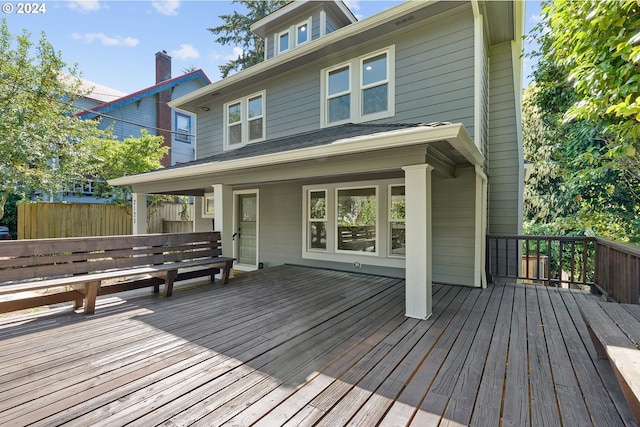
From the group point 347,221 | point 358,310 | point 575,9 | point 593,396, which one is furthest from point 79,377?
point 575,9

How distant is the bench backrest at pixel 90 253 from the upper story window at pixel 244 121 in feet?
11.2

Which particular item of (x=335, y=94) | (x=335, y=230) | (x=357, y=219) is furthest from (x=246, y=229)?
(x=335, y=94)

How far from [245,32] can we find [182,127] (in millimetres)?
6141

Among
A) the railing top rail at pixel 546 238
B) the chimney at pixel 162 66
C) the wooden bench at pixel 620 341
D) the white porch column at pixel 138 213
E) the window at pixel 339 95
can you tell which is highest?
the chimney at pixel 162 66

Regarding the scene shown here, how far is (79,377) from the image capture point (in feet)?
7.07

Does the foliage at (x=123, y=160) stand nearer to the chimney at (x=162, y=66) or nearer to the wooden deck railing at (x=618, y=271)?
the chimney at (x=162, y=66)

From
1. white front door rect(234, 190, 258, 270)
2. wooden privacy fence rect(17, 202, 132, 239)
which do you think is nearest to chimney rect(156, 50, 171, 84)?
wooden privacy fence rect(17, 202, 132, 239)

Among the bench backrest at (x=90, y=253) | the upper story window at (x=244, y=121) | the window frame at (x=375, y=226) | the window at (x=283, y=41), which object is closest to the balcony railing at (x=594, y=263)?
the window frame at (x=375, y=226)

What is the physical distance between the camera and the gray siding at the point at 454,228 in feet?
16.0

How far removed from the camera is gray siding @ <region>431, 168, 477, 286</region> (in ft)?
16.0

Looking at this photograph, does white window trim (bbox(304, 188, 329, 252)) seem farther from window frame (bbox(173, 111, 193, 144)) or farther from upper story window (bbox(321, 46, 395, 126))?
window frame (bbox(173, 111, 193, 144))

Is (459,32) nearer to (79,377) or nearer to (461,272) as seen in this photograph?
(461,272)

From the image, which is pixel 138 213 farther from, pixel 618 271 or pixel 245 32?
pixel 245 32

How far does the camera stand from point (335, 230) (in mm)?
6332
